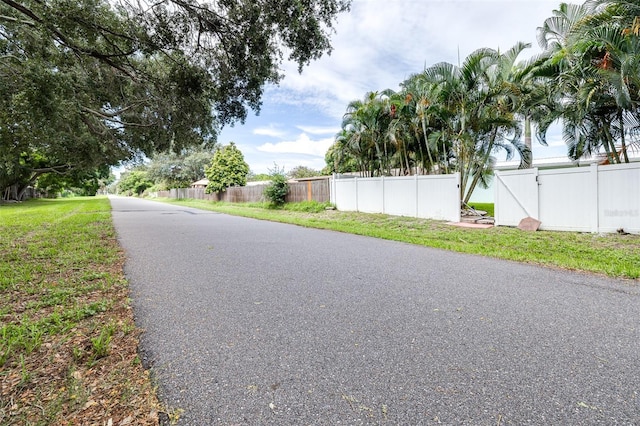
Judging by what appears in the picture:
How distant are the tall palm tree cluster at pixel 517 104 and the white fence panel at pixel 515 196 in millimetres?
1471

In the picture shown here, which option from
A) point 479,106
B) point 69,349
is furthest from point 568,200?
point 69,349

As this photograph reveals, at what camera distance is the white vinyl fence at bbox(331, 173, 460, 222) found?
Result: 35.2 ft

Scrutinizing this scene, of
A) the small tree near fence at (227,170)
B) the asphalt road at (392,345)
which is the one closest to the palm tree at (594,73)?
the asphalt road at (392,345)

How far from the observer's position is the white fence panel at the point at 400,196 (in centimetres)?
1198

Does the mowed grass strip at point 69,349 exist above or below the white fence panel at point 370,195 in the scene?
below

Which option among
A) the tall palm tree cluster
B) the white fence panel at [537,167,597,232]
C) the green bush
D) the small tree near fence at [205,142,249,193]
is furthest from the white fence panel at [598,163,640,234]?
the small tree near fence at [205,142,249,193]

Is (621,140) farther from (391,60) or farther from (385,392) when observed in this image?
(385,392)

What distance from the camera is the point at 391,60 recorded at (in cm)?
1377

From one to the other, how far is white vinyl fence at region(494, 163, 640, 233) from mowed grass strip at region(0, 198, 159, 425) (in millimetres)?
9274

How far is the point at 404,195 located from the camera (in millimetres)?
12289

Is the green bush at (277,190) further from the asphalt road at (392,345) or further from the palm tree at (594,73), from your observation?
the asphalt road at (392,345)

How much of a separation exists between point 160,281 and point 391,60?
12973 mm

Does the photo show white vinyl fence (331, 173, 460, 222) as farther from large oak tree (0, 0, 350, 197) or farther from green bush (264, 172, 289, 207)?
large oak tree (0, 0, 350, 197)

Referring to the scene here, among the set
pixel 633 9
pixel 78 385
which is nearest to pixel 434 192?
pixel 633 9
